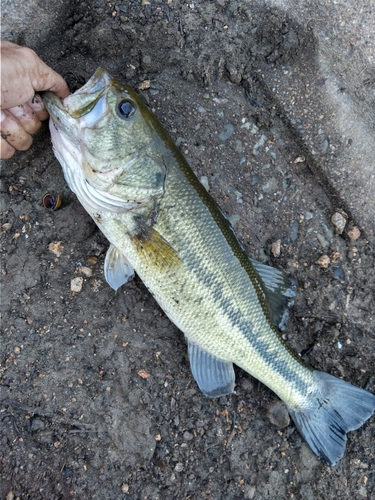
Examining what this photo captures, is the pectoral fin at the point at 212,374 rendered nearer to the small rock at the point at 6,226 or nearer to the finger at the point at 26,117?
the small rock at the point at 6,226

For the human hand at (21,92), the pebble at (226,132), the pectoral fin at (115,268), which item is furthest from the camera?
the pebble at (226,132)

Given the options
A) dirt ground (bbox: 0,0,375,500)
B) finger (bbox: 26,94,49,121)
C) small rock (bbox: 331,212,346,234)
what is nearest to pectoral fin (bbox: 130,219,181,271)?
dirt ground (bbox: 0,0,375,500)

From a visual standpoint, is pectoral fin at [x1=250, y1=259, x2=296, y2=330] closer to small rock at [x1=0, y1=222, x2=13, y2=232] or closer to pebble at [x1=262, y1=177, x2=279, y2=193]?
pebble at [x1=262, y1=177, x2=279, y2=193]

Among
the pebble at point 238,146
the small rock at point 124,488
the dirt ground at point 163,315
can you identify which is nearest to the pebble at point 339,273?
the dirt ground at point 163,315

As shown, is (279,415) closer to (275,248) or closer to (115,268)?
(275,248)

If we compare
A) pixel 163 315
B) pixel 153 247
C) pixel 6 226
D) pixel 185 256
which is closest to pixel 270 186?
pixel 185 256

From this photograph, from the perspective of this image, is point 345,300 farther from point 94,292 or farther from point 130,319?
point 94,292
